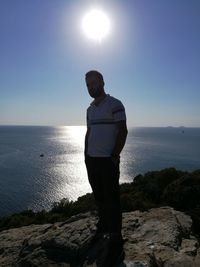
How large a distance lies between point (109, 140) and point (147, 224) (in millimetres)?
2342

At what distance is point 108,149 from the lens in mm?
5160

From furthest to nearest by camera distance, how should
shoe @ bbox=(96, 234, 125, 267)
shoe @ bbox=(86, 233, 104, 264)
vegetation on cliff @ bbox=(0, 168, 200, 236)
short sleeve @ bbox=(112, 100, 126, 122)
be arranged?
vegetation on cliff @ bbox=(0, 168, 200, 236), shoe @ bbox=(86, 233, 104, 264), short sleeve @ bbox=(112, 100, 126, 122), shoe @ bbox=(96, 234, 125, 267)

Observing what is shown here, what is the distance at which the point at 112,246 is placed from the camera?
5.11 metres

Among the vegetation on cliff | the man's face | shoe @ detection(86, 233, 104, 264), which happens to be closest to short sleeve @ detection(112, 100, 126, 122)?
the man's face

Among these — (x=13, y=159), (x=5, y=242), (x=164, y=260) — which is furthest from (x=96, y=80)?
(x=13, y=159)

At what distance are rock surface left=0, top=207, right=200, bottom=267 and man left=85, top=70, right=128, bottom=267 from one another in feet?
1.30

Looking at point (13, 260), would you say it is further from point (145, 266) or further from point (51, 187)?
point (51, 187)

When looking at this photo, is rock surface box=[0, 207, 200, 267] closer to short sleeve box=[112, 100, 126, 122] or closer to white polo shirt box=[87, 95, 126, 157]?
white polo shirt box=[87, 95, 126, 157]

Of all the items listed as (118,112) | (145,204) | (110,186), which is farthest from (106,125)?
(145,204)

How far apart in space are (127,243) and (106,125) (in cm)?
209

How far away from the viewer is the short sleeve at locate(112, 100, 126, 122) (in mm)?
5031

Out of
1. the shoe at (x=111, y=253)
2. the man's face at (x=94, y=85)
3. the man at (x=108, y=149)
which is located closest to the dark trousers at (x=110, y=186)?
the man at (x=108, y=149)

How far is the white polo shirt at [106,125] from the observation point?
199 inches

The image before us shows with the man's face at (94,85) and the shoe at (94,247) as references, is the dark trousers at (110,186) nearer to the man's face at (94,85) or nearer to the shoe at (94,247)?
the shoe at (94,247)
